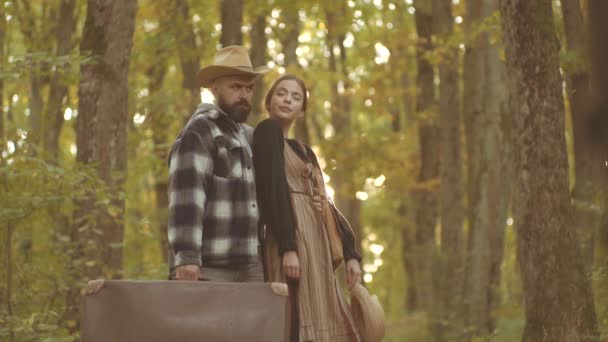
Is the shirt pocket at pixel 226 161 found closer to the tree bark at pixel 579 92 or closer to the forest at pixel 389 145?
the forest at pixel 389 145

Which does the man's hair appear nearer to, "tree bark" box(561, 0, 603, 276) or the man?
the man

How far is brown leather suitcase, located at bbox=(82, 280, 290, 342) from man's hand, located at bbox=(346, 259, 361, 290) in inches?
44.0

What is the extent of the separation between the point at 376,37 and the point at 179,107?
5.87 meters

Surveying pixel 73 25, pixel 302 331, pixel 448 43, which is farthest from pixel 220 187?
pixel 73 25

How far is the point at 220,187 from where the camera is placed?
13.8 feet

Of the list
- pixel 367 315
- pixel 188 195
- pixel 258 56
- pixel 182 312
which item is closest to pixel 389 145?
pixel 258 56

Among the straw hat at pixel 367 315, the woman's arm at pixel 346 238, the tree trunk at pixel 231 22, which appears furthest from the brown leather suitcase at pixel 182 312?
the tree trunk at pixel 231 22

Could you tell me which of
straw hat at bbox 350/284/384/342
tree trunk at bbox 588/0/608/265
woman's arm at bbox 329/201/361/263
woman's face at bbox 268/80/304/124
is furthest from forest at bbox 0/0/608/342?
woman's face at bbox 268/80/304/124

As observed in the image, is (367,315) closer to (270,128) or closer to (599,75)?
(270,128)

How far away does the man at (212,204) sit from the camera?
4.03 metres

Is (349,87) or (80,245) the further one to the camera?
(349,87)

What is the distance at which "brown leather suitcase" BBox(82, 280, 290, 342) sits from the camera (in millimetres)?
3553

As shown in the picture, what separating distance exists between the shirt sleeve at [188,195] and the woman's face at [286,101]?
605 millimetres

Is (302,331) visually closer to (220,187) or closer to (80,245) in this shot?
(220,187)
